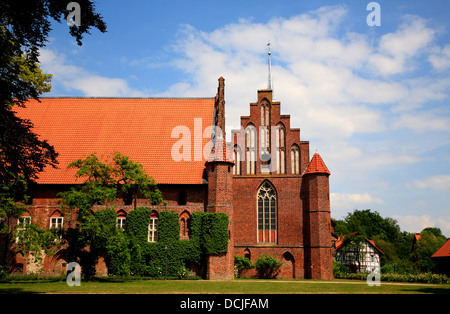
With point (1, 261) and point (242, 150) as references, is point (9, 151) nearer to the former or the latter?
point (1, 261)

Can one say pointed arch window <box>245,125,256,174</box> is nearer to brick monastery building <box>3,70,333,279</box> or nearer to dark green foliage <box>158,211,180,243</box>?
brick monastery building <box>3,70,333,279</box>

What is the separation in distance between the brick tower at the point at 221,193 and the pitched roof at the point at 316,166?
6.17m

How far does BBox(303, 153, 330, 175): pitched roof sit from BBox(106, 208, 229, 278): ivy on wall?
783 centimetres

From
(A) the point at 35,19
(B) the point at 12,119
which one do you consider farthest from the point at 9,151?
(A) the point at 35,19

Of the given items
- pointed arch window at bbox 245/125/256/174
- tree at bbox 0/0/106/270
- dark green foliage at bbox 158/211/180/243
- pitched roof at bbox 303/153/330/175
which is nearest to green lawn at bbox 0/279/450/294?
tree at bbox 0/0/106/270

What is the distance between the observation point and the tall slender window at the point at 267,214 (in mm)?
31422

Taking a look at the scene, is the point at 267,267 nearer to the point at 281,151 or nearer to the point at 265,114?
the point at 281,151

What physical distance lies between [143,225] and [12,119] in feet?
47.1

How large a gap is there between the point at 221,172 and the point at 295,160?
6.56 m

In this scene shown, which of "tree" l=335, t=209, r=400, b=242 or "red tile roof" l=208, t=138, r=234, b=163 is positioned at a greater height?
"red tile roof" l=208, t=138, r=234, b=163

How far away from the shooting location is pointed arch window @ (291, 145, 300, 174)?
1264 inches

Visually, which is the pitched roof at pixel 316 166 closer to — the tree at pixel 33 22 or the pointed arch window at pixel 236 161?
the pointed arch window at pixel 236 161

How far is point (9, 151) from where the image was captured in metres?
15.4

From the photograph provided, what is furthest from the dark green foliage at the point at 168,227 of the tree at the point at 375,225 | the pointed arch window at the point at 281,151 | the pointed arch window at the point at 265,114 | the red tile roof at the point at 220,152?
the tree at the point at 375,225
